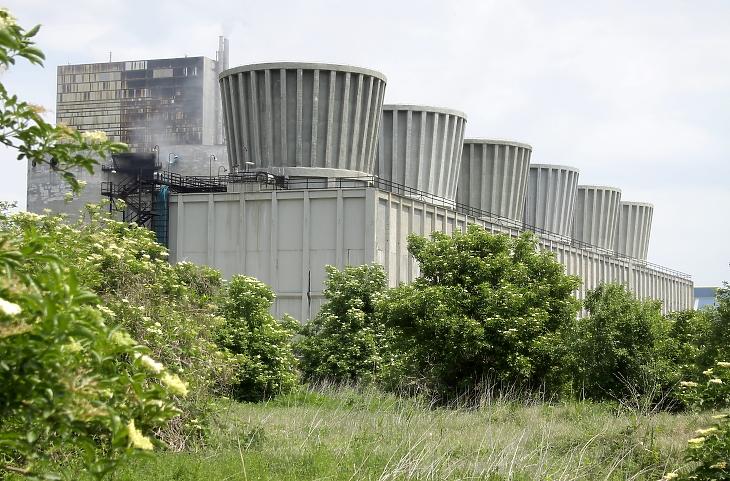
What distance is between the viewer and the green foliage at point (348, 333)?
1395 inches

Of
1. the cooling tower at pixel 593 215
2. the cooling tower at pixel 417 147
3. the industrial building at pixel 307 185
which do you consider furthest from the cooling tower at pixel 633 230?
the cooling tower at pixel 417 147

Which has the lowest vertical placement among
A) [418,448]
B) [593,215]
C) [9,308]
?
[418,448]

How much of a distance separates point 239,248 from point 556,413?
83.6ft

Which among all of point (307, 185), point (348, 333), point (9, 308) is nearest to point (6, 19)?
point (9, 308)

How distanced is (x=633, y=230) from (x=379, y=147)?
55.9 m

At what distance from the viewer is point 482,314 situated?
1207 inches

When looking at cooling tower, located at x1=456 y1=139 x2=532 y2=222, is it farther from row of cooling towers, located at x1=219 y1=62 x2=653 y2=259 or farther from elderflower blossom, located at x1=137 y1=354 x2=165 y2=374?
elderflower blossom, located at x1=137 y1=354 x2=165 y2=374

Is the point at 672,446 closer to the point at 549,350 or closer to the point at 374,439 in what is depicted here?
the point at 374,439

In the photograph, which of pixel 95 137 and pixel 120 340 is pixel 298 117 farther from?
pixel 120 340

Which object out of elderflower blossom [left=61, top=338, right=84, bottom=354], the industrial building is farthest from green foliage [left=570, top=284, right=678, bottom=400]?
elderflower blossom [left=61, top=338, right=84, bottom=354]

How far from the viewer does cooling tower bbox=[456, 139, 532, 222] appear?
271 ft

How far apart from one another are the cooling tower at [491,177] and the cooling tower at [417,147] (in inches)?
540

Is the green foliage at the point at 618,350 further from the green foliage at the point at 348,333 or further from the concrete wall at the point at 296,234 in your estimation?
the concrete wall at the point at 296,234

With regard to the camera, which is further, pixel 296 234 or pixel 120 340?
pixel 296 234
